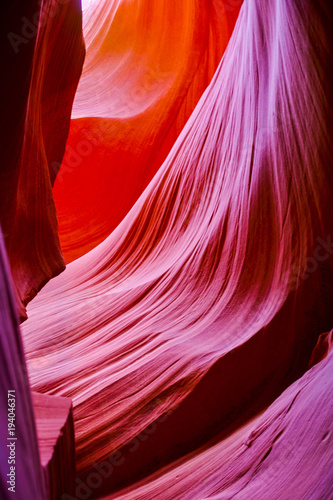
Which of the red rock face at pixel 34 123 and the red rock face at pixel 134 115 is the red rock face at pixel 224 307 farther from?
the red rock face at pixel 134 115

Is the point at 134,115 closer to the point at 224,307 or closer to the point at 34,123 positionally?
the point at 34,123

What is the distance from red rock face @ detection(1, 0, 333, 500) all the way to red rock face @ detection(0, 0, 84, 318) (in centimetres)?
44

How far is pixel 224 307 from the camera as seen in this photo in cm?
286

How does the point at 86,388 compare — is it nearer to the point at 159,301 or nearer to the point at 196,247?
the point at 159,301

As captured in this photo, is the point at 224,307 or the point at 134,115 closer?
the point at 224,307

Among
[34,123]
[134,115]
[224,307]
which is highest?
[134,115]

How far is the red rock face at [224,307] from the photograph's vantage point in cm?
213

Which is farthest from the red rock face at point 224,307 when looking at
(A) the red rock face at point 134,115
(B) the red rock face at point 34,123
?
(A) the red rock face at point 134,115

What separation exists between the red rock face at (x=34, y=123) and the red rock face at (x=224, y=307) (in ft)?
1.45

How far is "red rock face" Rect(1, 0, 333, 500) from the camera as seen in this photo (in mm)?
2133

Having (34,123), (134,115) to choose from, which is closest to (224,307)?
(34,123)

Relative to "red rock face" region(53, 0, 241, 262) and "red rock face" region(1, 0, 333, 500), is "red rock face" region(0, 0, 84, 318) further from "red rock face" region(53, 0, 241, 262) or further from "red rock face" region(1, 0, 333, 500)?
"red rock face" region(53, 0, 241, 262)

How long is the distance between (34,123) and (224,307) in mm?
1419

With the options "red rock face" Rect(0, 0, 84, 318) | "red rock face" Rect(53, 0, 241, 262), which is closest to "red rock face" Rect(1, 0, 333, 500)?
"red rock face" Rect(0, 0, 84, 318)
